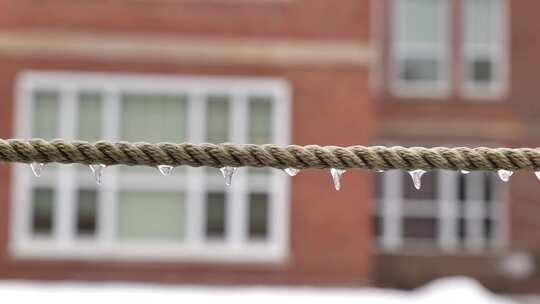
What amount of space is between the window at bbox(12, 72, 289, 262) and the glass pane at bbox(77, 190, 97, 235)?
0.04ft

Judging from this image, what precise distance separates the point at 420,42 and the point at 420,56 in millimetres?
331

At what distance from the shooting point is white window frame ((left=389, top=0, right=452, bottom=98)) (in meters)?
20.3

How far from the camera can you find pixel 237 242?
12438 mm

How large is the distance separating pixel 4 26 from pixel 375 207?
10.6m

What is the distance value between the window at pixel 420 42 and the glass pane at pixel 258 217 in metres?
8.73

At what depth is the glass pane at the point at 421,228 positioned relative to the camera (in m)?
20.5

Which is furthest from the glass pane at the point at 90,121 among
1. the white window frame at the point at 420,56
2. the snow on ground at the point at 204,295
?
the white window frame at the point at 420,56

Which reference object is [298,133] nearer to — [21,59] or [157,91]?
[157,91]

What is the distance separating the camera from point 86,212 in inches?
491

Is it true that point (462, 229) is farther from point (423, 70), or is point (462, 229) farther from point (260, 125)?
point (260, 125)

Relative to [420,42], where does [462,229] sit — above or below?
below

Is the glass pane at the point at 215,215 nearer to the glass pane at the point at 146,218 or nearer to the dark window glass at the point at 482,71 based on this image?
the glass pane at the point at 146,218

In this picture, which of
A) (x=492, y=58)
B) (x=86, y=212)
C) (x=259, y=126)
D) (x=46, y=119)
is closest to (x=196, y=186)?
(x=259, y=126)

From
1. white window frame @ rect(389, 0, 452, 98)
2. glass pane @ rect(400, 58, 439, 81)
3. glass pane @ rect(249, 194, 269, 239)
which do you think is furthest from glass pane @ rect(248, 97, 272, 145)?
glass pane @ rect(400, 58, 439, 81)
